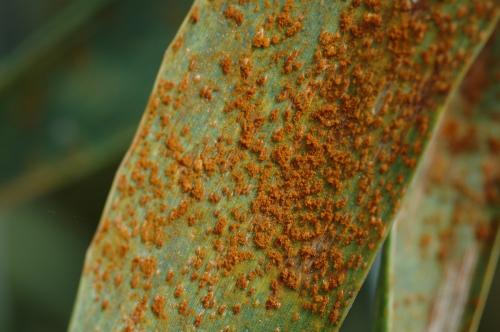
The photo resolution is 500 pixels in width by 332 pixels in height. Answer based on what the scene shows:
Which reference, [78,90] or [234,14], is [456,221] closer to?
[234,14]

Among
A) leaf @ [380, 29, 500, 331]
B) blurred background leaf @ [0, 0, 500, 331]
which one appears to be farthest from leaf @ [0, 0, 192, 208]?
leaf @ [380, 29, 500, 331]

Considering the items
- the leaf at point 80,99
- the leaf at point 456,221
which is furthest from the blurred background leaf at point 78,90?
the leaf at point 456,221

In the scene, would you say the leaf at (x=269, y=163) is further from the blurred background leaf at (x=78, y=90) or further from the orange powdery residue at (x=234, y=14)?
the blurred background leaf at (x=78, y=90)

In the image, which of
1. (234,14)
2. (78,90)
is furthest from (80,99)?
(234,14)

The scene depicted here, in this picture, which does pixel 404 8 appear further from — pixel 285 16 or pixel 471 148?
pixel 471 148

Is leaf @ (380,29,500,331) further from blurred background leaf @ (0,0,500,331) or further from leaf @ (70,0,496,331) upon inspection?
blurred background leaf @ (0,0,500,331)

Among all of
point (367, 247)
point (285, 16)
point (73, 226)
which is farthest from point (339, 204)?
point (73, 226)
